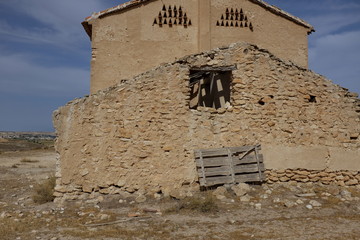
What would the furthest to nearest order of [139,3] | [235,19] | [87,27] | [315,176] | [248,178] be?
[235,19] < [87,27] < [139,3] < [315,176] < [248,178]

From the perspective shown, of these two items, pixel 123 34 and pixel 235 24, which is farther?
pixel 235 24

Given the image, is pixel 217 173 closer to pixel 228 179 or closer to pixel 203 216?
pixel 228 179

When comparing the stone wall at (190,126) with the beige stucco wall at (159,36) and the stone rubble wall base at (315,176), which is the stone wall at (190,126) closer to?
the stone rubble wall base at (315,176)

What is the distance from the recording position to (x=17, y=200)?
7.97m

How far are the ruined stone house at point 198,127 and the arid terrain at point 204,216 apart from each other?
46 centimetres

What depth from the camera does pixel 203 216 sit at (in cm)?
630

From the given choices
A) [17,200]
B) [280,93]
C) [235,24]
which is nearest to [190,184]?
[280,93]

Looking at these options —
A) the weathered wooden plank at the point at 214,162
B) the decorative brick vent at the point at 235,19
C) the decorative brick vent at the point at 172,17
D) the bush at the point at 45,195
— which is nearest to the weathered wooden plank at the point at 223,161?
the weathered wooden plank at the point at 214,162

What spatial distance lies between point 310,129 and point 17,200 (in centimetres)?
778

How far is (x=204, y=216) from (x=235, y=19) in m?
8.42

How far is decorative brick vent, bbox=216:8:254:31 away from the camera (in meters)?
12.1

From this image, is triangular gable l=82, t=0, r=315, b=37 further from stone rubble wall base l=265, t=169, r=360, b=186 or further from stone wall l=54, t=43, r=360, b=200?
stone rubble wall base l=265, t=169, r=360, b=186

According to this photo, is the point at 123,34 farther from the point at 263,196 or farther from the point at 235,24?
the point at 263,196

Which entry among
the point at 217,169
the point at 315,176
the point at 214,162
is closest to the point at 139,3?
the point at 214,162
